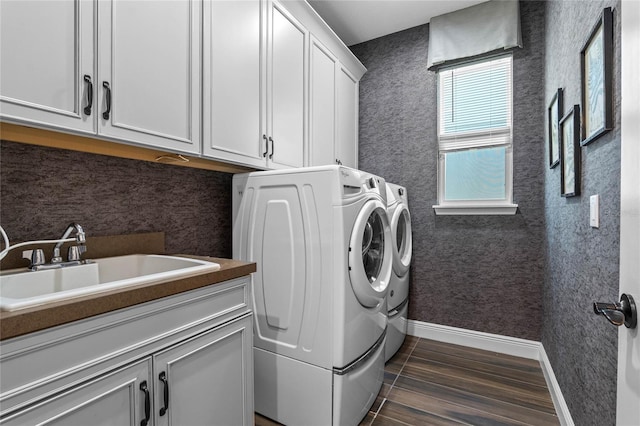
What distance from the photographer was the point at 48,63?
974 mm

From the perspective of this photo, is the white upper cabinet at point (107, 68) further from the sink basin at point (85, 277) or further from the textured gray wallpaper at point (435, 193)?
the textured gray wallpaper at point (435, 193)

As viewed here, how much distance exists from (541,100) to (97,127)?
2915mm

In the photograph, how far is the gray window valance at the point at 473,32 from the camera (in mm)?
2496

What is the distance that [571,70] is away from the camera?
1.59 m

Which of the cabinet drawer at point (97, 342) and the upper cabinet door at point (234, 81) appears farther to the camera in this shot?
the upper cabinet door at point (234, 81)

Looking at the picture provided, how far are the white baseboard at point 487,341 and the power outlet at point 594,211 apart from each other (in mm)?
1288

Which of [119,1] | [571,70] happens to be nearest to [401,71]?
[571,70]

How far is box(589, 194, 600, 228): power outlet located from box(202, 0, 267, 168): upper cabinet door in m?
1.54

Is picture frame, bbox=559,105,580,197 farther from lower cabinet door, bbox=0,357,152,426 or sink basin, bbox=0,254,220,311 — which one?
lower cabinet door, bbox=0,357,152,426

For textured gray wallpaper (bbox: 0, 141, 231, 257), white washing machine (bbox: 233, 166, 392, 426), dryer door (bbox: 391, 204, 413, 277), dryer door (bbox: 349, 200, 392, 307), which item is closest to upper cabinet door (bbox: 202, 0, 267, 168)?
white washing machine (bbox: 233, 166, 392, 426)

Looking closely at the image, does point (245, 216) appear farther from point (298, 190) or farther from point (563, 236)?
point (563, 236)

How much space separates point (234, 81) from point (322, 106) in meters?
0.95

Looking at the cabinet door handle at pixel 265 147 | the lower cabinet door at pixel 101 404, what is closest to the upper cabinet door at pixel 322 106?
the cabinet door handle at pixel 265 147

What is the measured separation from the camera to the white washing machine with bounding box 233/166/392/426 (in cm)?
154
